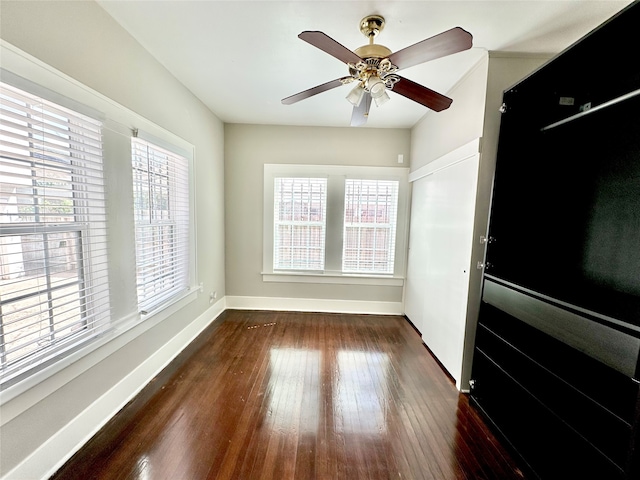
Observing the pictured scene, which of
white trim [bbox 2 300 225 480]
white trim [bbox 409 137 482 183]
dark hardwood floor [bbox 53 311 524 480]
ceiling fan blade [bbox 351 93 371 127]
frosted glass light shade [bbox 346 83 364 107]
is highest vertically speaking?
ceiling fan blade [bbox 351 93 371 127]

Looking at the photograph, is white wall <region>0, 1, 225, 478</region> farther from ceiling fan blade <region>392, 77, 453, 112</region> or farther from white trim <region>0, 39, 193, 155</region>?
ceiling fan blade <region>392, 77, 453, 112</region>

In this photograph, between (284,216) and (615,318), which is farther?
(284,216)

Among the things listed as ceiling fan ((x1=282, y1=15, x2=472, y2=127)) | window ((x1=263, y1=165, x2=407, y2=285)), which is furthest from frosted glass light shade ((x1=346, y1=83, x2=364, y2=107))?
window ((x1=263, y1=165, x2=407, y2=285))

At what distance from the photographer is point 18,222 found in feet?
4.04

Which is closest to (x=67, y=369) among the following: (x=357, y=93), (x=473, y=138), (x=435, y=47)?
(x=357, y=93)

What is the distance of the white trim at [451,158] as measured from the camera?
6.66 ft

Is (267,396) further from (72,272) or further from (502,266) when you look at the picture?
(502,266)

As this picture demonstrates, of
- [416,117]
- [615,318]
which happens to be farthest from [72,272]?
[416,117]

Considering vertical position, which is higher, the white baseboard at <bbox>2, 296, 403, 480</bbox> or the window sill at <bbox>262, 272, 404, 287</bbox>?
the window sill at <bbox>262, 272, 404, 287</bbox>

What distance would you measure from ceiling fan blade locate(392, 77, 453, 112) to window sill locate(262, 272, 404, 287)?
98.3 inches

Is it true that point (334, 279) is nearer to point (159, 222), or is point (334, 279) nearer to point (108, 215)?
point (159, 222)

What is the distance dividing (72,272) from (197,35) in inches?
70.7

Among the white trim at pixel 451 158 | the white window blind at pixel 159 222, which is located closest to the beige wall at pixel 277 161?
the white trim at pixel 451 158

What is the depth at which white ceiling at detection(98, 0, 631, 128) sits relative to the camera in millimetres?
1526
